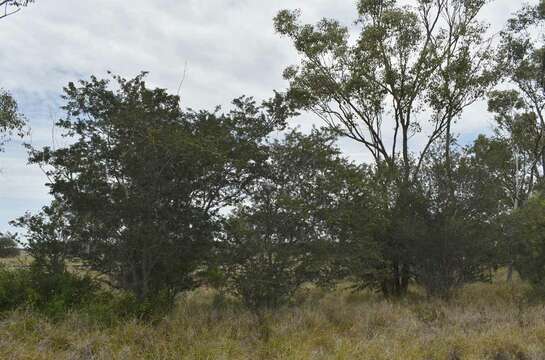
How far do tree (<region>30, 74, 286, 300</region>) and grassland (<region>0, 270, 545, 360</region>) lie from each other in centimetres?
123

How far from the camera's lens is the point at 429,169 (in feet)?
43.9

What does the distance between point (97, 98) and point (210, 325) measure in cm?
533

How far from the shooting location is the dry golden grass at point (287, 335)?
6.13 m

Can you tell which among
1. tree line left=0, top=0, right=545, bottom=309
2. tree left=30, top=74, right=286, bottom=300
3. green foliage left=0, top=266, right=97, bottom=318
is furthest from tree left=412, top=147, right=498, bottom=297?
green foliage left=0, top=266, right=97, bottom=318

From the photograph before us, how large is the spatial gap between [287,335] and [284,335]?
6 cm

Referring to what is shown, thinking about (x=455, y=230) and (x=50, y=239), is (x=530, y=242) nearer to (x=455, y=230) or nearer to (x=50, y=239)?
(x=455, y=230)

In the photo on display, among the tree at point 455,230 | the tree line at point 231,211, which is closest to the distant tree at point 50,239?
the tree line at point 231,211

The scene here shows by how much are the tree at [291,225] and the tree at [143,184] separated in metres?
0.71

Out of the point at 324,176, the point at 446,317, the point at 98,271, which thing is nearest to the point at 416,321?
the point at 446,317

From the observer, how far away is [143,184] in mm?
8648

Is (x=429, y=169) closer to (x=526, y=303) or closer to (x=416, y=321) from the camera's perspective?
(x=526, y=303)

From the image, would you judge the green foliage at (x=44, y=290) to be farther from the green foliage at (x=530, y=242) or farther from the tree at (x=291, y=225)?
the green foliage at (x=530, y=242)

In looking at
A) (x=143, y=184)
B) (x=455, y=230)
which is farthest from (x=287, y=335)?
(x=455, y=230)

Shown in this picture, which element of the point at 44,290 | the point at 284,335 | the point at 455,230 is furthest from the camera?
the point at 455,230
